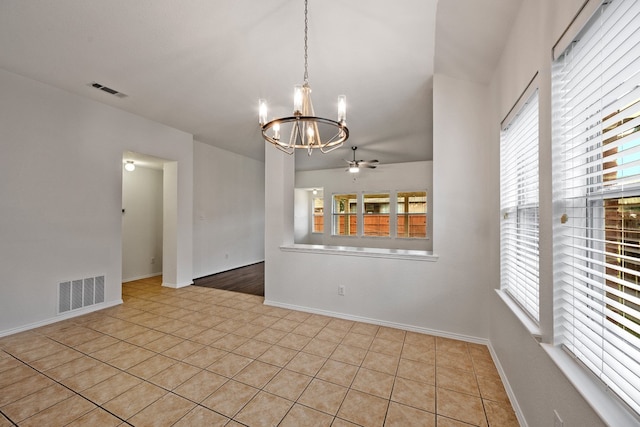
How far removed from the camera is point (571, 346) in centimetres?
122

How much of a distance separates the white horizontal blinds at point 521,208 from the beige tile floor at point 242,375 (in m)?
0.86

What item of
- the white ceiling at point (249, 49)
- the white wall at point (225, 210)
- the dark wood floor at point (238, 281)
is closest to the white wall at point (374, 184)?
the white wall at point (225, 210)

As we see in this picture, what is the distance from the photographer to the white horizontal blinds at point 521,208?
171 cm

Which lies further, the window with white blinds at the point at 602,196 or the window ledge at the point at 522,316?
the window ledge at the point at 522,316

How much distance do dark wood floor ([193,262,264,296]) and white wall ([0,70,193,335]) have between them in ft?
4.98

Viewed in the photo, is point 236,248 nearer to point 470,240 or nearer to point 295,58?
point 295,58

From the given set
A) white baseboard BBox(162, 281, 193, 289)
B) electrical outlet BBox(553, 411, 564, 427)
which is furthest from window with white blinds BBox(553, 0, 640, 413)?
white baseboard BBox(162, 281, 193, 289)

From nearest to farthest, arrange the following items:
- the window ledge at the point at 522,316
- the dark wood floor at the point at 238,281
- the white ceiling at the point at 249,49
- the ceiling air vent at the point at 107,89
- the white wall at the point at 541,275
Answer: the white wall at the point at 541,275, the window ledge at the point at 522,316, the white ceiling at the point at 249,49, the ceiling air vent at the point at 107,89, the dark wood floor at the point at 238,281

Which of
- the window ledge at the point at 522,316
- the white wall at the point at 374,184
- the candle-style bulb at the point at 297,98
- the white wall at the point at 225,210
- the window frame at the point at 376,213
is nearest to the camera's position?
the window ledge at the point at 522,316

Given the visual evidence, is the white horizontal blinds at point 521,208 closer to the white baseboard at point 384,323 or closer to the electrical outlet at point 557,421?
the electrical outlet at point 557,421

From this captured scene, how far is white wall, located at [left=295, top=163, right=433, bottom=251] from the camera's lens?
661cm

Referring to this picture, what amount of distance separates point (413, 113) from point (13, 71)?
16.8 feet

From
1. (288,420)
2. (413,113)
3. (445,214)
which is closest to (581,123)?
(445,214)

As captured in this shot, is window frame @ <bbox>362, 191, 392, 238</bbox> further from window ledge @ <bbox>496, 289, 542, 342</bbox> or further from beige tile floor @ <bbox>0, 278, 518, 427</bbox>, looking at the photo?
window ledge @ <bbox>496, 289, 542, 342</bbox>
